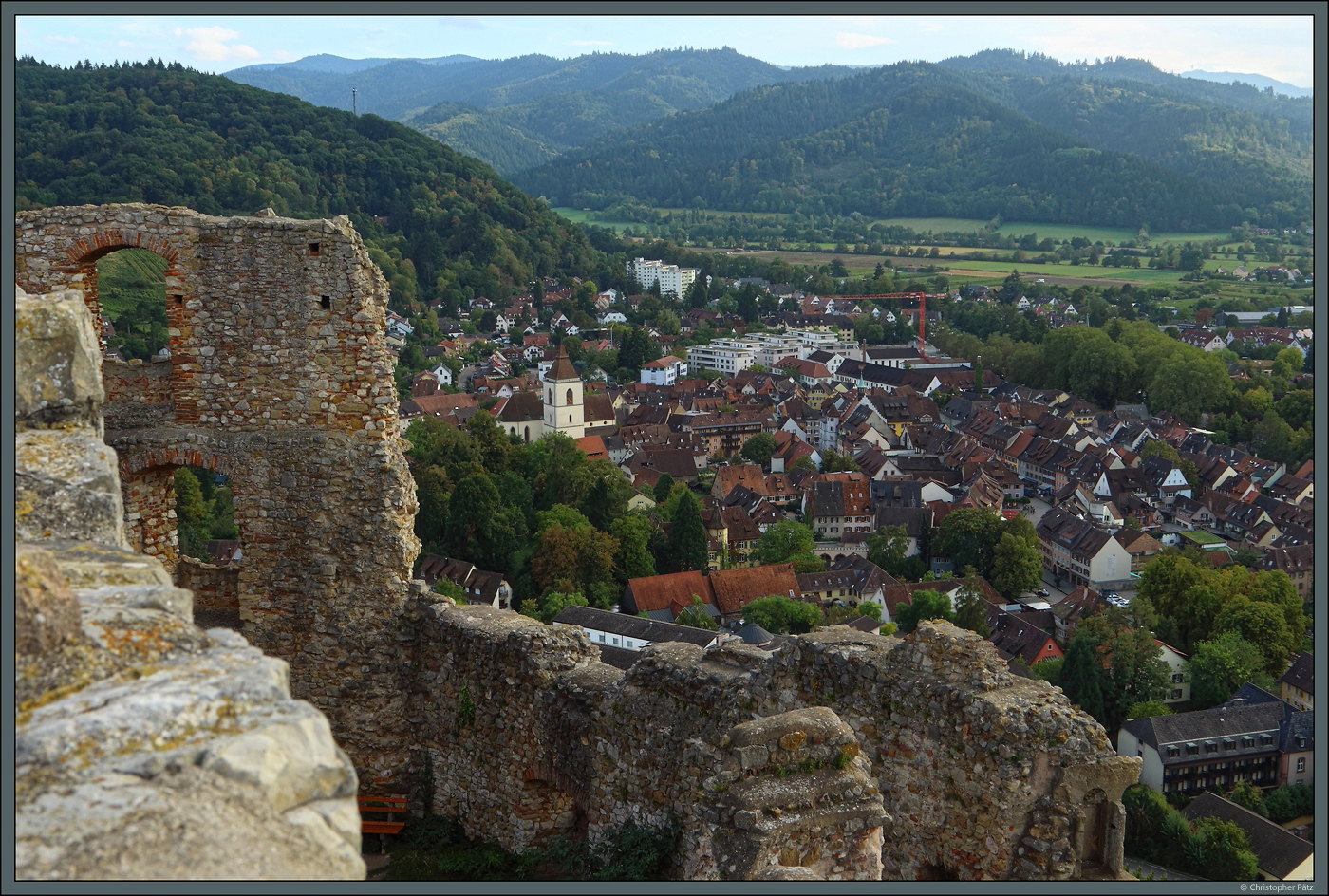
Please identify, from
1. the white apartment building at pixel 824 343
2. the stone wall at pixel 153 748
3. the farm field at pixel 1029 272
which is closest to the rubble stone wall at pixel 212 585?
the stone wall at pixel 153 748

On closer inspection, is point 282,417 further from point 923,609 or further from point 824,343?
point 824,343

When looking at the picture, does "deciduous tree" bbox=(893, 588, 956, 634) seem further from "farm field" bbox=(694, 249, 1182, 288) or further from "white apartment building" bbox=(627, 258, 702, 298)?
"farm field" bbox=(694, 249, 1182, 288)

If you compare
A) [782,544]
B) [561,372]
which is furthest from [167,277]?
[561,372]

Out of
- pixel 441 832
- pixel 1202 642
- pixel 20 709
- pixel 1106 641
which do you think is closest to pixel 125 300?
pixel 1106 641

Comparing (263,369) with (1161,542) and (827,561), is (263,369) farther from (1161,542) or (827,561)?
(1161,542)

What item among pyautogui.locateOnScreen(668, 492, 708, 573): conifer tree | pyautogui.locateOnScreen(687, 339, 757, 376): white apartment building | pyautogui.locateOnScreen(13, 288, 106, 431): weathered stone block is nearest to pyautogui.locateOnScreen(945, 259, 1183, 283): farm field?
pyautogui.locateOnScreen(687, 339, 757, 376): white apartment building

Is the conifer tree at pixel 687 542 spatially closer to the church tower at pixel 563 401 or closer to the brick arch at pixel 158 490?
the church tower at pixel 563 401
